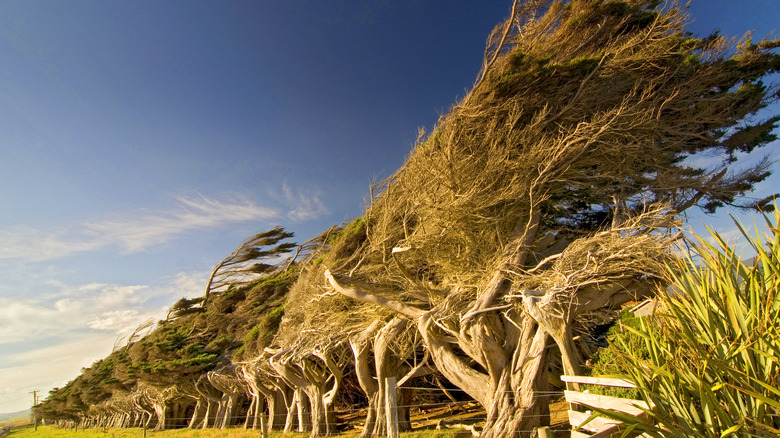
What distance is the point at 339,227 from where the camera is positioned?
708 inches

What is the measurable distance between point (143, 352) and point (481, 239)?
77.8ft

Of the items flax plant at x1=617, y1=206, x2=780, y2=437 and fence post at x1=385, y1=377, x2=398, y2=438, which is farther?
fence post at x1=385, y1=377, x2=398, y2=438

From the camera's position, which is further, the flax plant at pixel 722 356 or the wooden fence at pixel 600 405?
the wooden fence at pixel 600 405

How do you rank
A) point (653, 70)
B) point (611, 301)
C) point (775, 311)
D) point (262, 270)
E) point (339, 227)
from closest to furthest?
1. point (775, 311)
2. point (611, 301)
3. point (653, 70)
4. point (339, 227)
5. point (262, 270)

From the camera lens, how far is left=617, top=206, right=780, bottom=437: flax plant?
266 cm

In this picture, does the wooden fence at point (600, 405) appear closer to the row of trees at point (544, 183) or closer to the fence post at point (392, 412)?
the row of trees at point (544, 183)

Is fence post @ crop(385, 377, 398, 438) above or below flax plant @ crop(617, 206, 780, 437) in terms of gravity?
below

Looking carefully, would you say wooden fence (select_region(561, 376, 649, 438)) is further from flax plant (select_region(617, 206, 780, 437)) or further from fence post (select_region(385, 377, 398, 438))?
fence post (select_region(385, 377, 398, 438))

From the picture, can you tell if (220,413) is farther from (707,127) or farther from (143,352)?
(707,127)

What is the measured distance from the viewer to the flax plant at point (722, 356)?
2662 millimetres

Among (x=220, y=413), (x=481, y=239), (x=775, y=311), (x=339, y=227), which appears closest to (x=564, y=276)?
(x=481, y=239)

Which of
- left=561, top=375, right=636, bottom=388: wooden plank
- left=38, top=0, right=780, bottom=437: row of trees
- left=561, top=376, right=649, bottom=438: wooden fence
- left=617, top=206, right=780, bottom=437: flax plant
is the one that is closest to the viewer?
left=617, top=206, right=780, bottom=437: flax plant

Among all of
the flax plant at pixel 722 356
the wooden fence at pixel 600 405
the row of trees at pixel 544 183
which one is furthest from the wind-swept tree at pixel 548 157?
the flax plant at pixel 722 356

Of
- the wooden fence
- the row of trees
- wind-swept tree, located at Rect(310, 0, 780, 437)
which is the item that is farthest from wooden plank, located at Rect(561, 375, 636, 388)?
wind-swept tree, located at Rect(310, 0, 780, 437)
